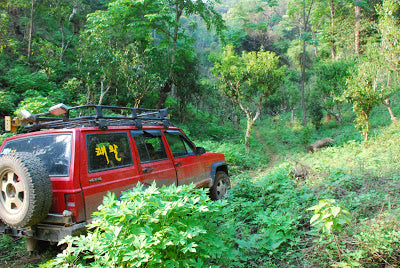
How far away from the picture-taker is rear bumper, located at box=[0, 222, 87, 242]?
308 centimetres

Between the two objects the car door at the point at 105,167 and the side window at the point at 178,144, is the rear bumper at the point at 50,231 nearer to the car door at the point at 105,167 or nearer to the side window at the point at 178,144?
the car door at the point at 105,167

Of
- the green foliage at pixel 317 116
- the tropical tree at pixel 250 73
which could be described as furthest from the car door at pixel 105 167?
the green foliage at pixel 317 116

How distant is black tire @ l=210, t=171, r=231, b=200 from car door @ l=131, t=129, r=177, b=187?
1.58 metres

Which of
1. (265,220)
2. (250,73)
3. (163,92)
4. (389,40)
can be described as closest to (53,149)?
(265,220)

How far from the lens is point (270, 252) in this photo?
3.28 metres

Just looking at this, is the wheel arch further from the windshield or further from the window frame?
the windshield

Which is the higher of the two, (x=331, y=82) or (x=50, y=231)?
(x=331, y=82)

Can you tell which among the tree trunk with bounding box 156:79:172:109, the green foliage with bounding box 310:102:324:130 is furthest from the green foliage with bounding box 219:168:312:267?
the green foliage with bounding box 310:102:324:130

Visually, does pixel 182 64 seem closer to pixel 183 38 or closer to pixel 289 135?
pixel 183 38

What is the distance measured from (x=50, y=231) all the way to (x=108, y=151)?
122cm

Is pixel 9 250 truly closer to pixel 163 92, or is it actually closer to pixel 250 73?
pixel 250 73

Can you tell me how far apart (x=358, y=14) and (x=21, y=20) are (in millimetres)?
31574

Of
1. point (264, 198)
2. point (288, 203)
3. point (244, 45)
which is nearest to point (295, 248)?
point (288, 203)

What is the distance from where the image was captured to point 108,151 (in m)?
3.77
